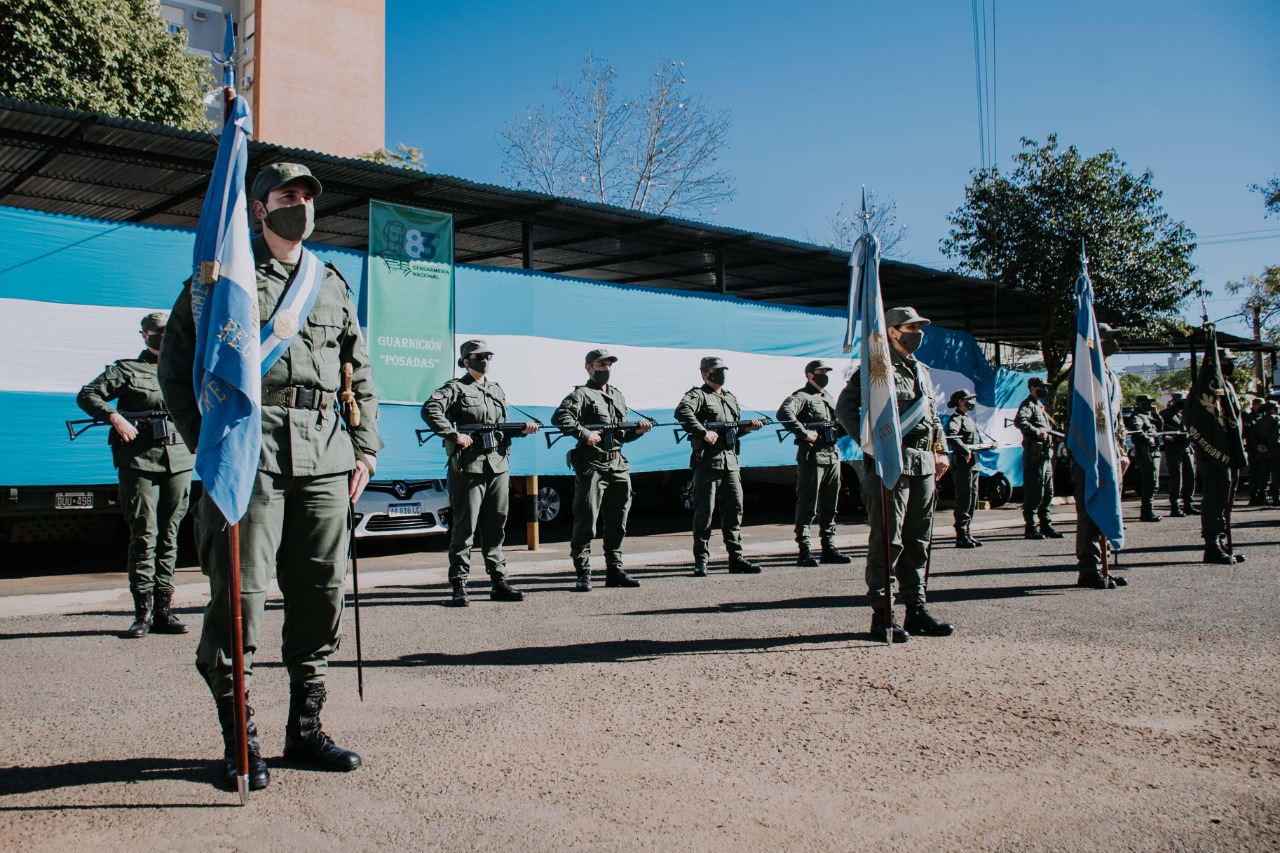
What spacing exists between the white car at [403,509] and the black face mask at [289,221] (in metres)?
6.94

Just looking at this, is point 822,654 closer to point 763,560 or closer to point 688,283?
point 763,560

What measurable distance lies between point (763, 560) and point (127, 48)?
48.6 ft

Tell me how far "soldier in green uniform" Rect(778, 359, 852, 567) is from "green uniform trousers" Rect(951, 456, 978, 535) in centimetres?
197

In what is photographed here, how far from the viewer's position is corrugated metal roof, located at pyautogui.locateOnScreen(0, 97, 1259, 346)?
930 cm

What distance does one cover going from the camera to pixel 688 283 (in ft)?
59.6

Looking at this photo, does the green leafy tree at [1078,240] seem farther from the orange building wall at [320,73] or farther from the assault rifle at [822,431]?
the orange building wall at [320,73]

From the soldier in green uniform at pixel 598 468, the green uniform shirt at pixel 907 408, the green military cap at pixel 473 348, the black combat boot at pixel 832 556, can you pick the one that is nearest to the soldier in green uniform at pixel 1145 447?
the black combat boot at pixel 832 556

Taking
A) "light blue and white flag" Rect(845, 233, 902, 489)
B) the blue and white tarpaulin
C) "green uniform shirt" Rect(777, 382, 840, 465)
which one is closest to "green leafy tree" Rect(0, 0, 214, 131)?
the blue and white tarpaulin

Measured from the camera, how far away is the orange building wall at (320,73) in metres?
42.8

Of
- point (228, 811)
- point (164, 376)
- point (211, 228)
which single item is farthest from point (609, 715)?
point (211, 228)

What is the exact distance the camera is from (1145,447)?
14969 millimetres

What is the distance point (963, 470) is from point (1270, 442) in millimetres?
8425

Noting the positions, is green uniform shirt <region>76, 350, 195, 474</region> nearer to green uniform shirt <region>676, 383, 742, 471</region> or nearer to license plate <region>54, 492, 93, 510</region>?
license plate <region>54, 492, 93, 510</region>

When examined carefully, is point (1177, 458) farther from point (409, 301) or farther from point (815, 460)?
point (409, 301)
